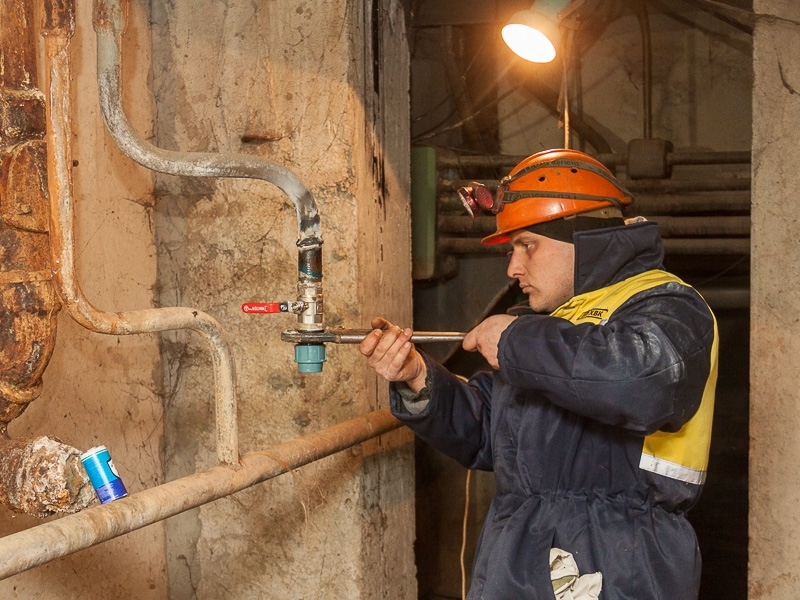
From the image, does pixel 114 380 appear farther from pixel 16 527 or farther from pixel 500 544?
pixel 500 544

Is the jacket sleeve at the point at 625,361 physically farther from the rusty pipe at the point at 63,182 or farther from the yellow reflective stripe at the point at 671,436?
the rusty pipe at the point at 63,182

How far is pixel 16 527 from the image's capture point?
176 cm

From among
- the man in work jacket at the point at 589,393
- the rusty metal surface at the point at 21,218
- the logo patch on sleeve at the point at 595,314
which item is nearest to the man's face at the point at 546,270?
the man in work jacket at the point at 589,393

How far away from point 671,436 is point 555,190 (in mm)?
585

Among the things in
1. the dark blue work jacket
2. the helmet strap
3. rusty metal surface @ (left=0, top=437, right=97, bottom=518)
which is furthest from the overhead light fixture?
rusty metal surface @ (left=0, top=437, right=97, bottom=518)

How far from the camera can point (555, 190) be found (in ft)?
6.01

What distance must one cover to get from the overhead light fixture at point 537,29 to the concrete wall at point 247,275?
52cm

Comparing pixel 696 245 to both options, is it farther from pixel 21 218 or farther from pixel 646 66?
pixel 21 218

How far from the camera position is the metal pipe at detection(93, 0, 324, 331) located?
142 centimetres

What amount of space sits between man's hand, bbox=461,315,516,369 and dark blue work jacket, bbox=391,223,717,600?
0.24 ft

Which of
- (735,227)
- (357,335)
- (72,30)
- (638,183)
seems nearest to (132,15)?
(72,30)

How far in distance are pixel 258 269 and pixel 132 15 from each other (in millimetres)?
760

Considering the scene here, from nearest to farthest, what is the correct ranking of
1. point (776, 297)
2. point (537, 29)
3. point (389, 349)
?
point (389, 349) → point (776, 297) → point (537, 29)

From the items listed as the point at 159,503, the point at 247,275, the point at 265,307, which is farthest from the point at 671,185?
the point at 159,503
